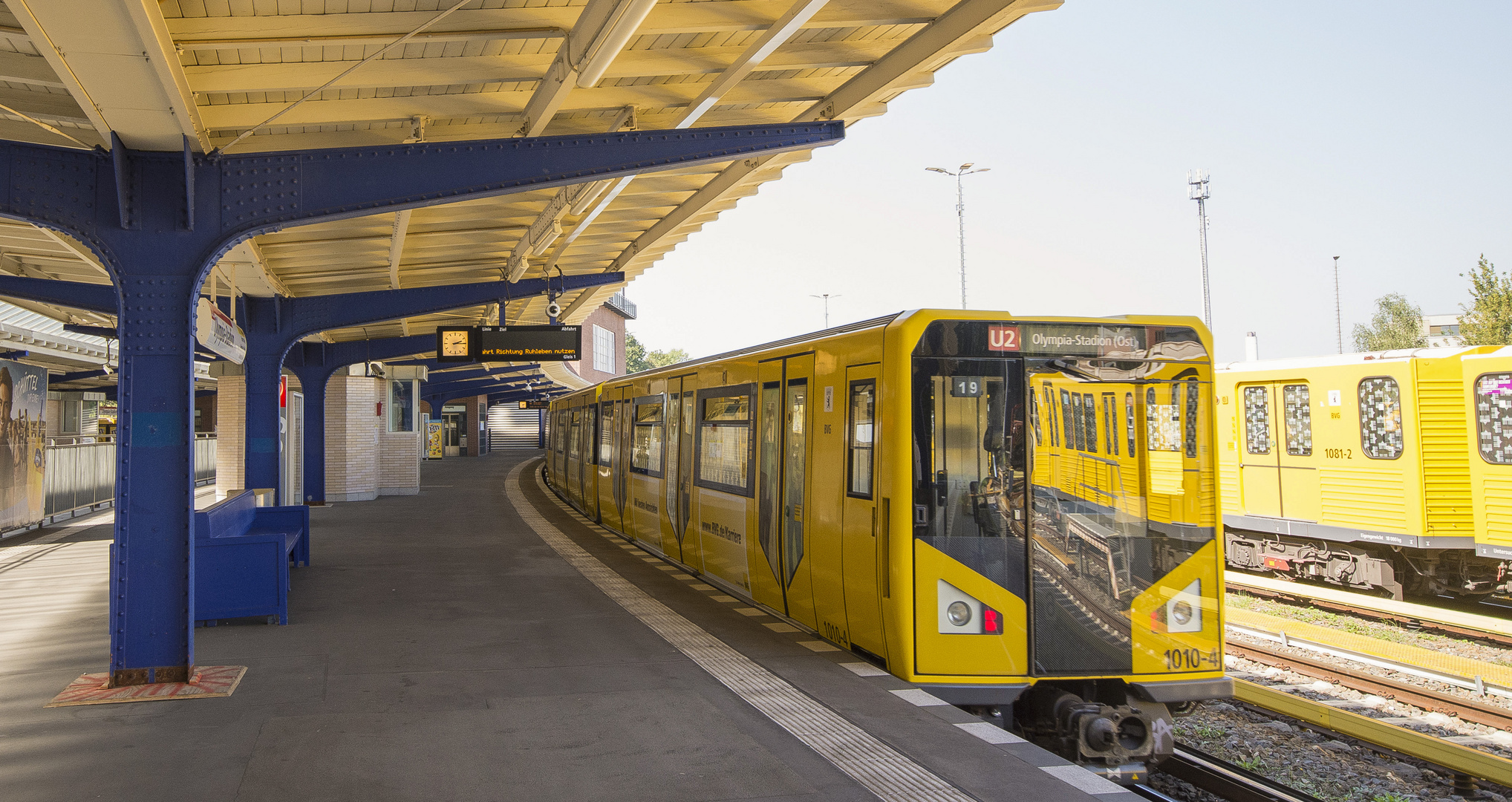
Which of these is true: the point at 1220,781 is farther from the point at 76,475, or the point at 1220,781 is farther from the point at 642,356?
the point at 642,356

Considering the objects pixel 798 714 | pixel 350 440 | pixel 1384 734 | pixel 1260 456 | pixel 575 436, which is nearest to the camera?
pixel 798 714

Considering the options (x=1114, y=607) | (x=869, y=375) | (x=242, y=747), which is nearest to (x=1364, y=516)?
(x=1114, y=607)

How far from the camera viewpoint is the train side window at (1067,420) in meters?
6.25

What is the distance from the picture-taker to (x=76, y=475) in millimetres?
19328

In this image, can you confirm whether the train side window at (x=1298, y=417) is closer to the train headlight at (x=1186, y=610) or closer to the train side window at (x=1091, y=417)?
the train headlight at (x=1186, y=610)

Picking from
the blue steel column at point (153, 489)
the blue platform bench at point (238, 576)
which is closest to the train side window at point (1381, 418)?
the blue platform bench at point (238, 576)

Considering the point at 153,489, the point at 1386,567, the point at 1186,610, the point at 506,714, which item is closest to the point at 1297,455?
the point at 1386,567

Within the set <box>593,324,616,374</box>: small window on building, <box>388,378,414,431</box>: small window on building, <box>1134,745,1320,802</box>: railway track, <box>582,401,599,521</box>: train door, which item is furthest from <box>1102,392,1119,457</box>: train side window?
<box>593,324,616,374</box>: small window on building

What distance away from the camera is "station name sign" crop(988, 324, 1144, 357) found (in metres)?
6.27

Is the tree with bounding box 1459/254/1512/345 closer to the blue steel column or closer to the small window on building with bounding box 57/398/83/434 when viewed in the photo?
the blue steel column

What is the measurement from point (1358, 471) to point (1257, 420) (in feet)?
5.24

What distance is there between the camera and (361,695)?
648 cm

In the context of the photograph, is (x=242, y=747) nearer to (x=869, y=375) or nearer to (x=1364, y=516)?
(x=869, y=375)

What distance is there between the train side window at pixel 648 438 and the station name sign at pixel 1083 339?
6.84 meters
